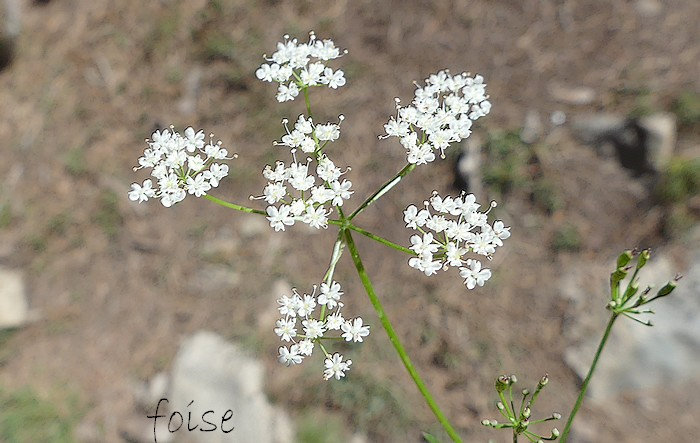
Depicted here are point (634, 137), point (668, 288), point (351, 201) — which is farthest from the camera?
point (351, 201)

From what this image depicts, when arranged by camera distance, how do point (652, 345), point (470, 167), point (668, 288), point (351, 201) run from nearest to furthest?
point (668, 288)
point (652, 345)
point (470, 167)
point (351, 201)

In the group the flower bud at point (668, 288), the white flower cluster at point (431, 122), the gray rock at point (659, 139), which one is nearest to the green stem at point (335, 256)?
the white flower cluster at point (431, 122)

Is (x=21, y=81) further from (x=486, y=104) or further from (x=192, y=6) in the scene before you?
(x=486, y=104)

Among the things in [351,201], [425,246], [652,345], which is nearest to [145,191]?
[425,246]

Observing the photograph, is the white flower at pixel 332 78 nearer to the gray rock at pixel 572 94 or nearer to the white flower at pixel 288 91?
the white flower at pixel 288 91

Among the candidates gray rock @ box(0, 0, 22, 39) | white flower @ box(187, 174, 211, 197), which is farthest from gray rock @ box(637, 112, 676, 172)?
gray rock @ box(0, 0, 22, 39)

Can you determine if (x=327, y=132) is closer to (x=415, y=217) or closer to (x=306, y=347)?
(x=415, y=217)

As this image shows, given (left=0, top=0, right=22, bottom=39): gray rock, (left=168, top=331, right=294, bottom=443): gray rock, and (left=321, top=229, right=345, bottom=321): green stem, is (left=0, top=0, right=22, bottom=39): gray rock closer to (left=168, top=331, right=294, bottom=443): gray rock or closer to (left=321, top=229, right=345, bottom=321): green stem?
(left=168, top=331, right=294, bottom=443): gray rock

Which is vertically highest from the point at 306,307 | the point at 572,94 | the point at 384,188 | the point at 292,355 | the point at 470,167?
the point at 572,94
